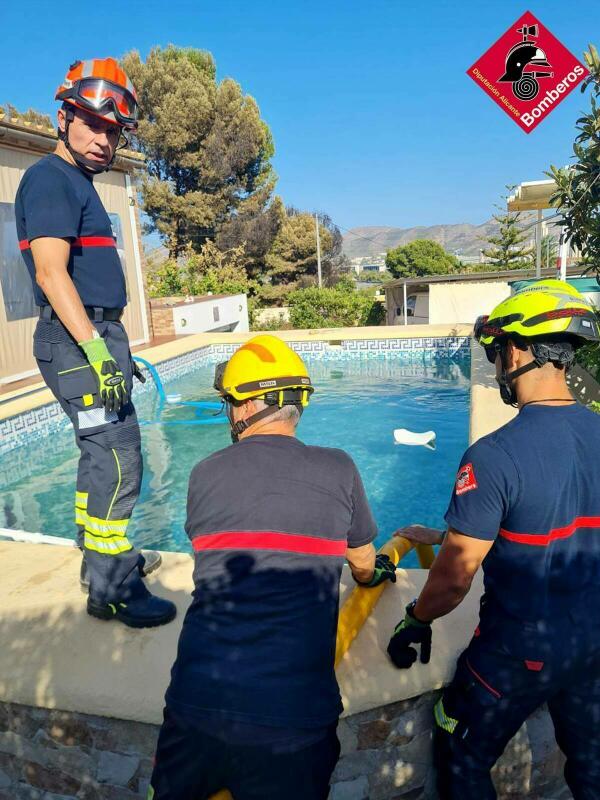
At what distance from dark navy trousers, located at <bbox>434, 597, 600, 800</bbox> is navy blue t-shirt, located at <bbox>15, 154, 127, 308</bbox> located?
203 centimetres

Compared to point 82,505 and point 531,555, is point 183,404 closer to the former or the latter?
point 82,505

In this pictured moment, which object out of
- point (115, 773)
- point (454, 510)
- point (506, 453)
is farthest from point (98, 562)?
point (506, 453)

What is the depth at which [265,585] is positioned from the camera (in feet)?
5.43

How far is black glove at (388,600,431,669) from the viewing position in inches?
87.0

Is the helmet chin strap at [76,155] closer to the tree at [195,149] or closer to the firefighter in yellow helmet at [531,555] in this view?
the firefighter in yellow helmet at [531,555]

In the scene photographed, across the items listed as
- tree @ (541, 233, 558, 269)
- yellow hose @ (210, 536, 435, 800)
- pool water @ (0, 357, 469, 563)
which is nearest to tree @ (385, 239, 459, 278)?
tree @ (541, 233, 558, 269)

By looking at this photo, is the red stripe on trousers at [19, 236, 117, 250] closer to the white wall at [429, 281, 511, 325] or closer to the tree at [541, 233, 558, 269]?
the white wall at [429, 281, 511, 325]

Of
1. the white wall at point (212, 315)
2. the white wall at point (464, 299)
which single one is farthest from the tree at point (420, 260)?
the white wall at point (212, 315)

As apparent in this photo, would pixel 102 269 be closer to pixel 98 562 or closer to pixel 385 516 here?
pixel 98 562

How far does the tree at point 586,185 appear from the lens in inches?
220

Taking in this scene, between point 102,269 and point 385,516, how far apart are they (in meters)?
4.08

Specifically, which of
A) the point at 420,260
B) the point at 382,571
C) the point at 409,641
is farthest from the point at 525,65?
the point at 420,260

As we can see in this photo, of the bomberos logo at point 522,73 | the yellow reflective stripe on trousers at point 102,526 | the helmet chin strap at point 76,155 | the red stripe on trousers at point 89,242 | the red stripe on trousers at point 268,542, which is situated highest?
the bomberos logo at point 522,73

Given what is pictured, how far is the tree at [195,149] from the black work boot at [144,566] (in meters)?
29.8
